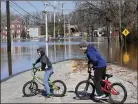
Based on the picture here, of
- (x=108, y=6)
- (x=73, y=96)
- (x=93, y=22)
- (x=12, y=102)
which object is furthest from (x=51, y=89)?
(x=93, y=22)

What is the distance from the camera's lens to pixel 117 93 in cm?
1024

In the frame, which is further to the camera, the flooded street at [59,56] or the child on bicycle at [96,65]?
the flooded street at [59,56]

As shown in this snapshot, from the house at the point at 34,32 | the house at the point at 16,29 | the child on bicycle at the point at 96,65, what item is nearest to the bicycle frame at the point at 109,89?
the child on bicycle at the point at 96,65

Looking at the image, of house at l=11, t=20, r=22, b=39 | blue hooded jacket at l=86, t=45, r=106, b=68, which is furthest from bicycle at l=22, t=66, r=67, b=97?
house at l=11, t=20, r=22, b=39

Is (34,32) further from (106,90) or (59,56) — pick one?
(106,90)

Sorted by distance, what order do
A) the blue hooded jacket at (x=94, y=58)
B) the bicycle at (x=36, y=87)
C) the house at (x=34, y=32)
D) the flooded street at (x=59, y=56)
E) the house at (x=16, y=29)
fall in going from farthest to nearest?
Answer: the house at (x=16, y=29)
the house at (x=34, y=32)
the flooded street at (x=59, y=56)
the bicycle at (x=36, y=87)
the blue hooded jacket at (x=94, y=58)

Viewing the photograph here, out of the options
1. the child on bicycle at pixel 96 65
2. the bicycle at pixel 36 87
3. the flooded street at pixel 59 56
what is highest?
the child on bicycle at pixel 96 65

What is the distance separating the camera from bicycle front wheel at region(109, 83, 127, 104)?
1020cm

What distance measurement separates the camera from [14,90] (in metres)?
13.4

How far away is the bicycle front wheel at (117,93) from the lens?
33.4ft

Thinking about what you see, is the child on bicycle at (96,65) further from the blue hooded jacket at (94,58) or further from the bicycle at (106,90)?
the bicycle at (106,90)

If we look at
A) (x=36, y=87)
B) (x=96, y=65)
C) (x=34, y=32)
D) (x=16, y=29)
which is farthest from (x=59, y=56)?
(x=16, y=29)

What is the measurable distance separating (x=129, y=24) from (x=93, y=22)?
13.8ft

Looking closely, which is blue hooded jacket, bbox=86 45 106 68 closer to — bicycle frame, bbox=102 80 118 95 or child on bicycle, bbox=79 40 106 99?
child on bicycle, bbox=79 40 106 99
